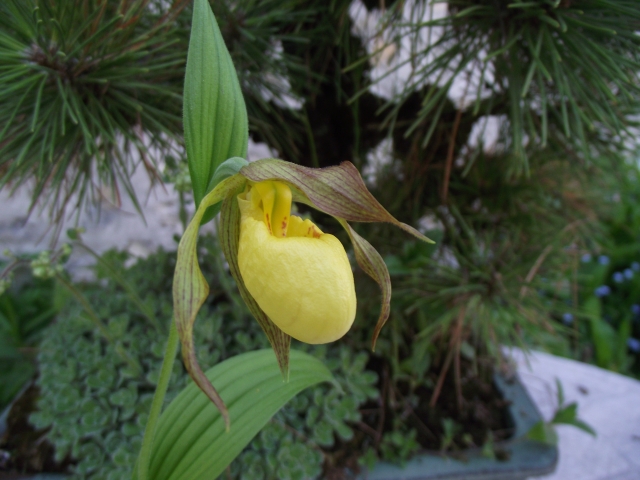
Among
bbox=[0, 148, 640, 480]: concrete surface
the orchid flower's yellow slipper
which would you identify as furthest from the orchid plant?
bbox=[0, 148, 640, 480]: concrete surface

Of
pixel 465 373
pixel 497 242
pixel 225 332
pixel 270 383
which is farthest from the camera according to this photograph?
pixel 465 373

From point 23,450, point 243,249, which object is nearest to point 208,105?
point 243,249

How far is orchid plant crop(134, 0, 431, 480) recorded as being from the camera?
38cm

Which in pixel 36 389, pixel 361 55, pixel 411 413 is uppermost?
pixel 361 55

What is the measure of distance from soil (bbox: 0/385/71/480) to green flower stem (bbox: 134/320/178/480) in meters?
0.41

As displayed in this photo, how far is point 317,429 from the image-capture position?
0.72 metres

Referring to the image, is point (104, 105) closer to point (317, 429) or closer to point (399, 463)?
point (317, 429)

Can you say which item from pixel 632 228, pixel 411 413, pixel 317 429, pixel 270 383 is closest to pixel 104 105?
pixel 270 383

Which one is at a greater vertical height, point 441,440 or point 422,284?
point 422,284

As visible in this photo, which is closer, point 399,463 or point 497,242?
point 399,463

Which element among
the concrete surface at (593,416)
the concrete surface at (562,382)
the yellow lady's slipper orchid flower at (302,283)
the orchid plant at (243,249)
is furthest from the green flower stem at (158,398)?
the concrete surface at (593,416)

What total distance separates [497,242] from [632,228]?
1.23 m

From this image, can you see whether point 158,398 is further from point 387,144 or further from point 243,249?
point 387,144

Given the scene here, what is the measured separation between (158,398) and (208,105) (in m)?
0.30
